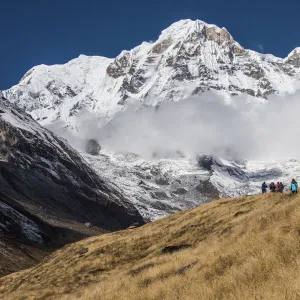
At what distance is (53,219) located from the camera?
611ft

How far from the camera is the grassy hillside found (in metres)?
11.6

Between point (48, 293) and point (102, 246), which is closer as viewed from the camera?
point (48, 293)

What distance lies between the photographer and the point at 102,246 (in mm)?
41750

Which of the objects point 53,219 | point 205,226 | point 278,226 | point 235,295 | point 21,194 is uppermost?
point 21,194

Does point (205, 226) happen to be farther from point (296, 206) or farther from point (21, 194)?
point (21, 194)

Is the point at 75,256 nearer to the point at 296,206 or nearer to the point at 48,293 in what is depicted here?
the point at 48,293

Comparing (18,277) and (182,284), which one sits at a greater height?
(18,277)

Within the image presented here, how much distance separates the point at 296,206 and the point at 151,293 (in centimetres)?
843

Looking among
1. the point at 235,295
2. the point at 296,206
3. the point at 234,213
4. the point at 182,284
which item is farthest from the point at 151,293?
the point at 234,213

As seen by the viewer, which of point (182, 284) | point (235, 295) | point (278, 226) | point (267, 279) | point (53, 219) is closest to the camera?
point (235, 295)

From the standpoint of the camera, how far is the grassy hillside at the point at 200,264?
38.0 ft

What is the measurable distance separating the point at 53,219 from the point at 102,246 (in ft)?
492

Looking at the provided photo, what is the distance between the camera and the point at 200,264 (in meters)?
16.6

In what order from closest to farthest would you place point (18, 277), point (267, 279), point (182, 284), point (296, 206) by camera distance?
point (267, 279), point (182, 284), point (296, 206), point (18, 277)
